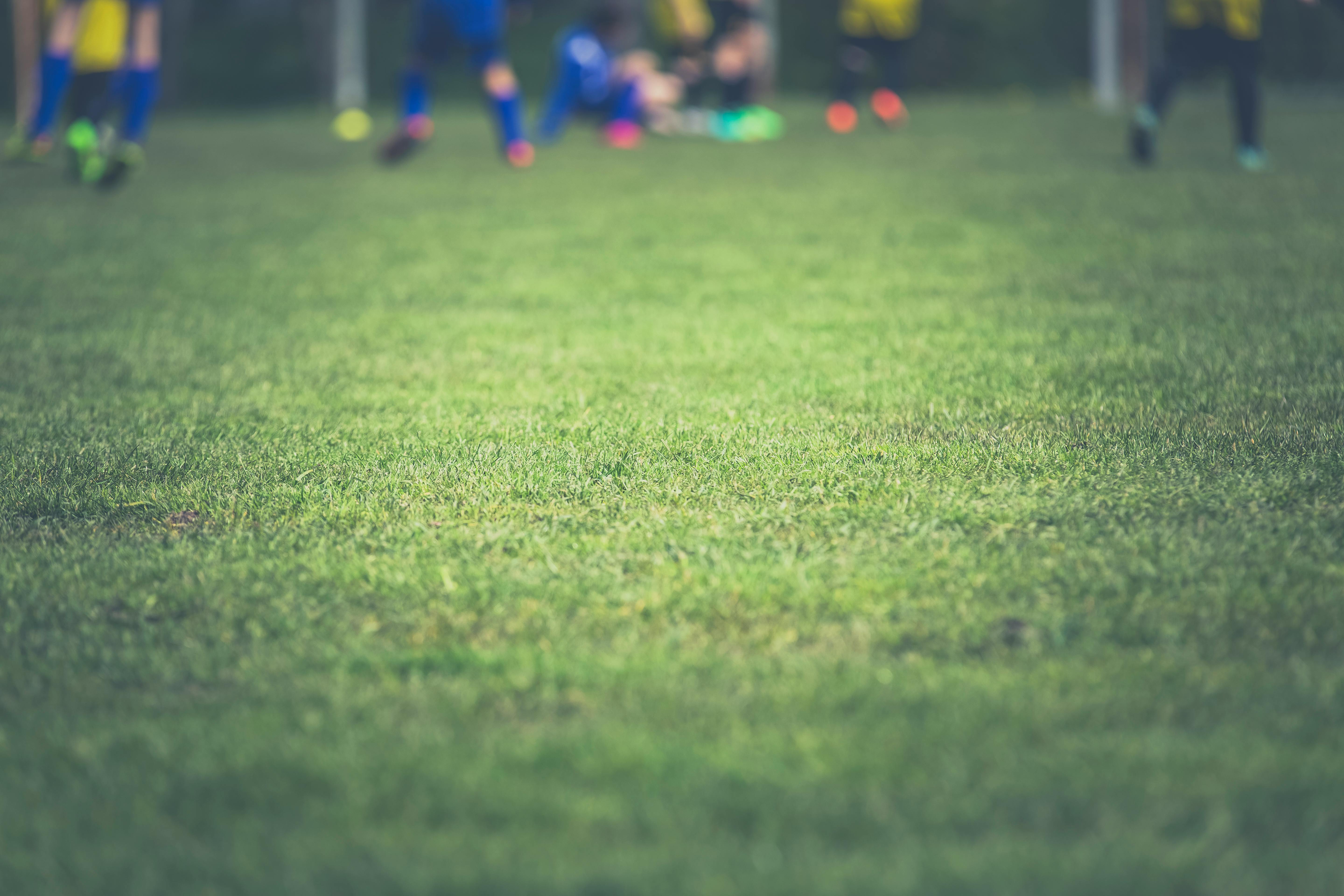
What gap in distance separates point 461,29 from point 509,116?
0.82m

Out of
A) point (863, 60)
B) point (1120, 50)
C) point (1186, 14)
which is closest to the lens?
point (1186, 14)

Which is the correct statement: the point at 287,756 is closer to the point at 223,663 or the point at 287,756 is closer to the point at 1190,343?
the point at 223,663

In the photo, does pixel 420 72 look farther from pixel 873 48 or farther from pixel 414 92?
pixel 873 48

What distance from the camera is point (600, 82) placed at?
14.2 m

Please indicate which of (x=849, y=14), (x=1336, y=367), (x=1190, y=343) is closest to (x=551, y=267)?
(x=1190, y=343)

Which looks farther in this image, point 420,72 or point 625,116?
point 625,116

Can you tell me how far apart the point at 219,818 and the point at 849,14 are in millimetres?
13529

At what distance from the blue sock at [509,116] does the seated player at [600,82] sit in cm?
200

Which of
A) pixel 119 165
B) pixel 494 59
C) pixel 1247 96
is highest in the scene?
pixel 1247 96

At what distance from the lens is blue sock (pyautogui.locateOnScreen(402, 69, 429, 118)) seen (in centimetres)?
1073

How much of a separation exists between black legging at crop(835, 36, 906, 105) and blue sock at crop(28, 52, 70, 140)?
291 inches

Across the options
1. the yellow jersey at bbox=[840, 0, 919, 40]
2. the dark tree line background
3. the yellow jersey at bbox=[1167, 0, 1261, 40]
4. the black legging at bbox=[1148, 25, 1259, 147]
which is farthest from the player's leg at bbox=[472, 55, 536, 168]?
the dark tree line background

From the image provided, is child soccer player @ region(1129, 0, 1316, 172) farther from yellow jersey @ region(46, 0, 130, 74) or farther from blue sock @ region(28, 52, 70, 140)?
blue sock @ region(28, 52, 70, 140)

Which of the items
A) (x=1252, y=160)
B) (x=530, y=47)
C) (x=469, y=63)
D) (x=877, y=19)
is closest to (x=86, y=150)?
(x=469, y=63)
